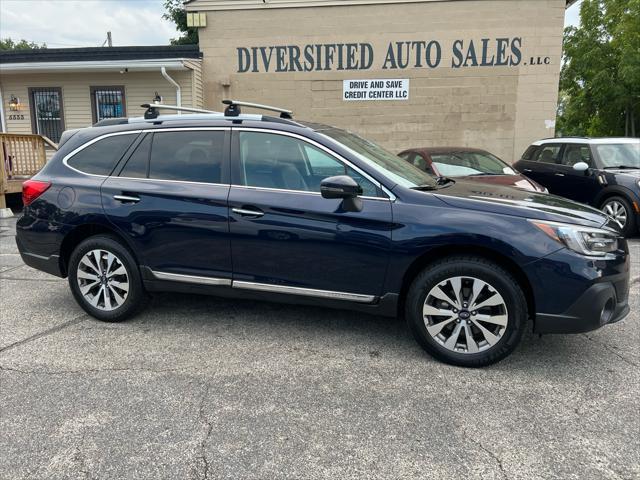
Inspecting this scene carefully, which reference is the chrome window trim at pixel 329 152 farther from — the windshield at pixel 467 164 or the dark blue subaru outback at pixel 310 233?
the windshield at pixel 467 164

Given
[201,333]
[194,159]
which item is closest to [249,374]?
[201,333]

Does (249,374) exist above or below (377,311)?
below

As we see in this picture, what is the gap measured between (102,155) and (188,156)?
2.75 feet

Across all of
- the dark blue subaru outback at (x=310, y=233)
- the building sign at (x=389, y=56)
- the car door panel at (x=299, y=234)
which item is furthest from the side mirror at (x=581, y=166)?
the car door panel at (x=299, y=234)

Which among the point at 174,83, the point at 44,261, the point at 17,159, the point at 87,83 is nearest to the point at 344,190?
the point at 44,261

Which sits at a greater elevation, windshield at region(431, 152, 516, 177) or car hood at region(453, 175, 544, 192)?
windshield at region(431, 152, 516, 177)

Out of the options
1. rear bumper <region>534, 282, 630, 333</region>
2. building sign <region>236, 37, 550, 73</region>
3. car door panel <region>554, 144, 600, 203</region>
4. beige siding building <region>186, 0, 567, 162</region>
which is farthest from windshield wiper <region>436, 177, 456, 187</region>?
building sign <region>236, 37, 550, 73</region>

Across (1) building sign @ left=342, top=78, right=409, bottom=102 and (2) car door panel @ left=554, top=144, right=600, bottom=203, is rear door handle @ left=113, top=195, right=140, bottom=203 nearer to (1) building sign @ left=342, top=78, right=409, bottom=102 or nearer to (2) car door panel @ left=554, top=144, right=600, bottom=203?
(2) car door panel @ left=554, top=144, right=600, bottom=203

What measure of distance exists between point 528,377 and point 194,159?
2.96 meters

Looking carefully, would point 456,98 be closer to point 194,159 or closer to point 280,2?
point 280,2

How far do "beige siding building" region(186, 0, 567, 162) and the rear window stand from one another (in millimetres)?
10824

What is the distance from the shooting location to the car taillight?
4.41 metres

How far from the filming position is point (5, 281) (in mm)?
5750

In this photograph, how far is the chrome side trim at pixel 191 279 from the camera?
399 cm
